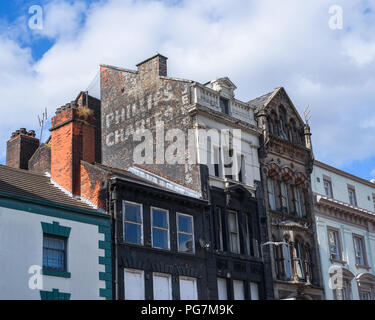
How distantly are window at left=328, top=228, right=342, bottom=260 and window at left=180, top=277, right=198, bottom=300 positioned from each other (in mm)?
12938

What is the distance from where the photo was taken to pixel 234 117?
117ft

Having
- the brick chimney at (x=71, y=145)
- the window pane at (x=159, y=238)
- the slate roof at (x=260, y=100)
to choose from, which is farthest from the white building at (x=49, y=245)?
the slate roof at (x=260, y=100)

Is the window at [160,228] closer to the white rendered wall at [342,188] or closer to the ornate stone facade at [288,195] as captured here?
the ornate stone facade at [288,195]

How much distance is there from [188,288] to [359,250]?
57.5 feet

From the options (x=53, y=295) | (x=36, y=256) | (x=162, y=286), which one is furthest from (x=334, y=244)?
(x=36, y=256)

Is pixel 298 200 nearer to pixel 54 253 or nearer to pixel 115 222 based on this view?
pixel 115 222

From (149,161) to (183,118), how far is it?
10.2ft

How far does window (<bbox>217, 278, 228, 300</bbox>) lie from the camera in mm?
31069

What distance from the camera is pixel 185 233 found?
99.0 ft

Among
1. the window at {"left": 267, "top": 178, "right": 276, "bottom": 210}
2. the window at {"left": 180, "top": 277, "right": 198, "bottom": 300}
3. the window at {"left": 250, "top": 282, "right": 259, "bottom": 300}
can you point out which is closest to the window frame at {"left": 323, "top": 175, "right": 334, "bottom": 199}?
the window at {"left": 267, "top": 178, "right": 276, "bottom": 210}

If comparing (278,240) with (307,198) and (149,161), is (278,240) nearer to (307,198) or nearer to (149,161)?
(307,198)

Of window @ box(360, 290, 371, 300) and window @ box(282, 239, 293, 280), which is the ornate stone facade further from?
window @ box(360, 290, 371, 300)

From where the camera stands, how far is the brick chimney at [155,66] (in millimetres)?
36406
